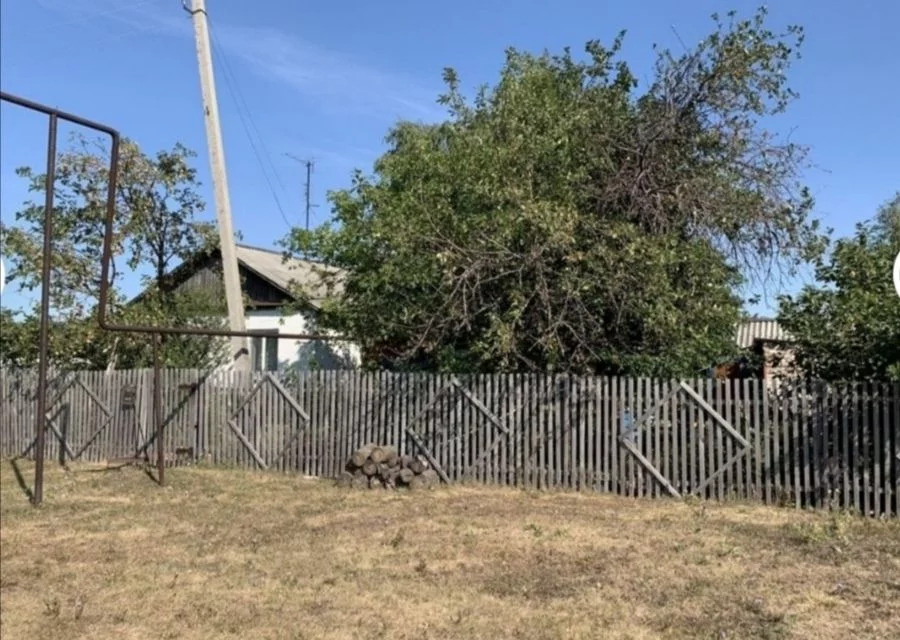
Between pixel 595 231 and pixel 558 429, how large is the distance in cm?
256

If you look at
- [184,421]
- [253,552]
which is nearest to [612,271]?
[253,552]

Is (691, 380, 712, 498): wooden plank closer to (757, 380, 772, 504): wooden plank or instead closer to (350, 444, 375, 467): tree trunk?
(757, 380, 772, 504): wooden plank

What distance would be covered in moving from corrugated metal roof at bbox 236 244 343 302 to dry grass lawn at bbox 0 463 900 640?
6.94 metres

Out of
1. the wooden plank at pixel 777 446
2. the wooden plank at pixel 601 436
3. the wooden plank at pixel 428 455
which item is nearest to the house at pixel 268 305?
the wooden plank at pixel 428 455

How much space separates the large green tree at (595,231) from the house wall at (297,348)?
6976mm

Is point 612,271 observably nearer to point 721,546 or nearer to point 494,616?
point 721,546

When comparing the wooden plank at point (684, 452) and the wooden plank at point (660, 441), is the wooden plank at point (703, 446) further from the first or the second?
the wooden plank at point (660, 441)

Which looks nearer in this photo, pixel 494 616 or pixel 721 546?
pixel 494 616

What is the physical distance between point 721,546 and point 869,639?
7.82ft

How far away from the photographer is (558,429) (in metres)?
10.5

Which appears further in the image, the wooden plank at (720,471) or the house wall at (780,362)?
the house wall at (780,362)

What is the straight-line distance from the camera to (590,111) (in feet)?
38.3

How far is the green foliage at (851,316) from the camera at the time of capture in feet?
29.7

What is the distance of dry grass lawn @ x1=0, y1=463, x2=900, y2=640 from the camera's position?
5219 millimetres
